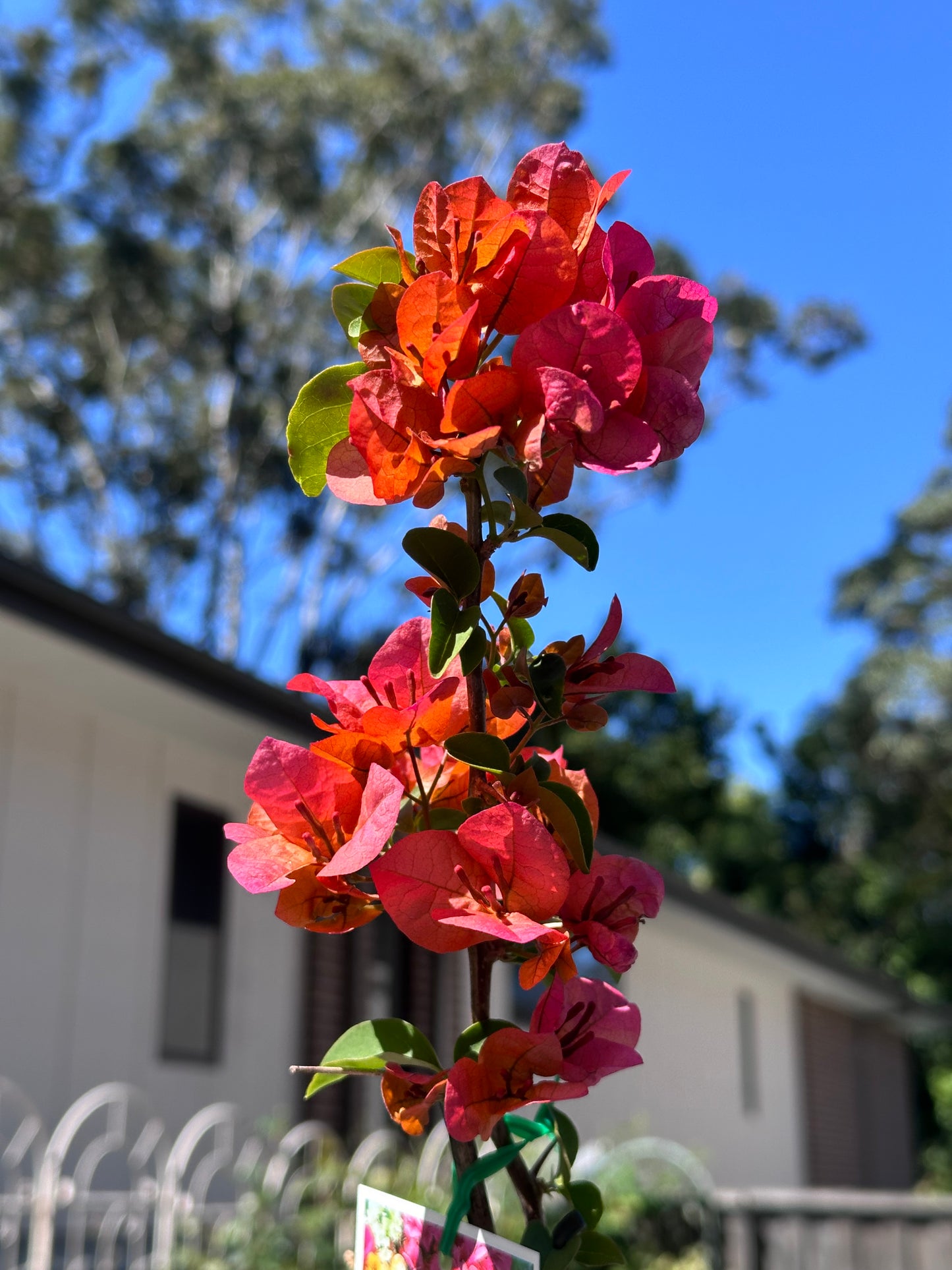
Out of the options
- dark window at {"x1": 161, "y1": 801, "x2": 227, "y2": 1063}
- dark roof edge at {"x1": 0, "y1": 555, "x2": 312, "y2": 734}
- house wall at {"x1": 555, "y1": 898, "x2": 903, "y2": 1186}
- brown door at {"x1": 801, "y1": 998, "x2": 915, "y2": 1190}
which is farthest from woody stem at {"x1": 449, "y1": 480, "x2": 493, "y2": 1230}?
brown door at {"x1": 801, "y1": 998, "x2": 915, "y2": 1190}

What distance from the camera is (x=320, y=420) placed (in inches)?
33.8

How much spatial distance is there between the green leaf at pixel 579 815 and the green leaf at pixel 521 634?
12 cm

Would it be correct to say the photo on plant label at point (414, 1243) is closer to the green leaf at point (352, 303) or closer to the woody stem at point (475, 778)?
the woody stem at point (475, 778)

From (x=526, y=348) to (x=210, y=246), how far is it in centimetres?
1793

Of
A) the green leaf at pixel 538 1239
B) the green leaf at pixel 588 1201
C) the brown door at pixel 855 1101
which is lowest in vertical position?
the brown door at pixel 855 1101

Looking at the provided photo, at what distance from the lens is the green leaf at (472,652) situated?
0.78 meters

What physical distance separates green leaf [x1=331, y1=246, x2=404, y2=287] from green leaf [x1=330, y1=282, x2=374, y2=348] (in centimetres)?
2

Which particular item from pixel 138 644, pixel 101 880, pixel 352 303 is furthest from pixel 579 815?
pixel 101 880

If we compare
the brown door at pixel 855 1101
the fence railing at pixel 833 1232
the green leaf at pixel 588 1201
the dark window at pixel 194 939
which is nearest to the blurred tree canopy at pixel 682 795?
the brown door at pixel 855 1101

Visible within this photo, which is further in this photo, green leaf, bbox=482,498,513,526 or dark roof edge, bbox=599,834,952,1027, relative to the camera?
dark roof edge, bbox=599,834,952,1027

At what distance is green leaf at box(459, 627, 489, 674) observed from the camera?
777mm

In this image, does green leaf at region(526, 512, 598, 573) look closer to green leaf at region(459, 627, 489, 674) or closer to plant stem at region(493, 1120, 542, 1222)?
green leaf at region(459, 627, 489, 674)

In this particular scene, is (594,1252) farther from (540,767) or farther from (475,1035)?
(540,767)

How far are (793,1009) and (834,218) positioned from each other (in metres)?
13.2
